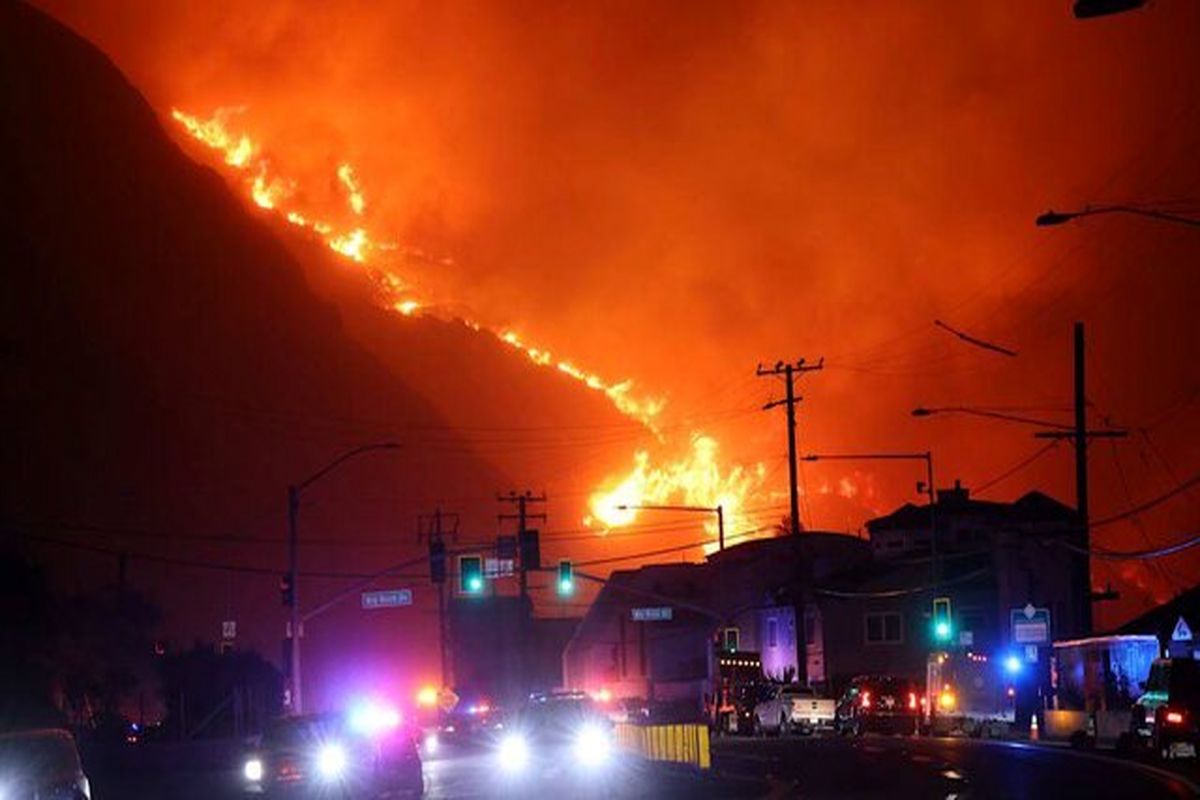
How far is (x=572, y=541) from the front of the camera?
6535 inches

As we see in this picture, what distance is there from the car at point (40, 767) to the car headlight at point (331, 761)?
865cm

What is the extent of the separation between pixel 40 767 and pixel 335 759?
1079 cm

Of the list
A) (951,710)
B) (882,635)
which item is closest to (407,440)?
(882,635)

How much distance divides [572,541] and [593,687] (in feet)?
141

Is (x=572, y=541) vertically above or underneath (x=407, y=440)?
underneath

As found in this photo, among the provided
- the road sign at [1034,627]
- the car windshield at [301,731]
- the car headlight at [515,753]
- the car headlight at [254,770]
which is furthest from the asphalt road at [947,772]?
the car headlight at [254,770]

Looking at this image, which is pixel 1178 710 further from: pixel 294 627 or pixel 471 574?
pixel 294 627

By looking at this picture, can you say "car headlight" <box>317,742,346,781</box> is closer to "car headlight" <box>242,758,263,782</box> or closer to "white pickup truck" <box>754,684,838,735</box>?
"car headlight" <box>242,758,263,782</box>

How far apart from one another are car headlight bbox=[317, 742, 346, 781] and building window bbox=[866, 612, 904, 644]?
2385 inches

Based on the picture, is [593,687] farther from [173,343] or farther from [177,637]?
[173,343]

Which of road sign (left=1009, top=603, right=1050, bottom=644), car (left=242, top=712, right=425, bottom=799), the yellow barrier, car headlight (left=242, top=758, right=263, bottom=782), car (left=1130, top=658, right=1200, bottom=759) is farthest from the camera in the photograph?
road sign (left=1009, top=603, right=1050, bottom=644)

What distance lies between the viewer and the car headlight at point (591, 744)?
45875mm

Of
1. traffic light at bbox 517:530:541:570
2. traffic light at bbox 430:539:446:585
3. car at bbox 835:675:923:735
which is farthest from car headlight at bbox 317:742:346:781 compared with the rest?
car at bbox 835:675:923:735

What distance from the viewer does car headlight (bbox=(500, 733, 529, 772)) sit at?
4667 cm
